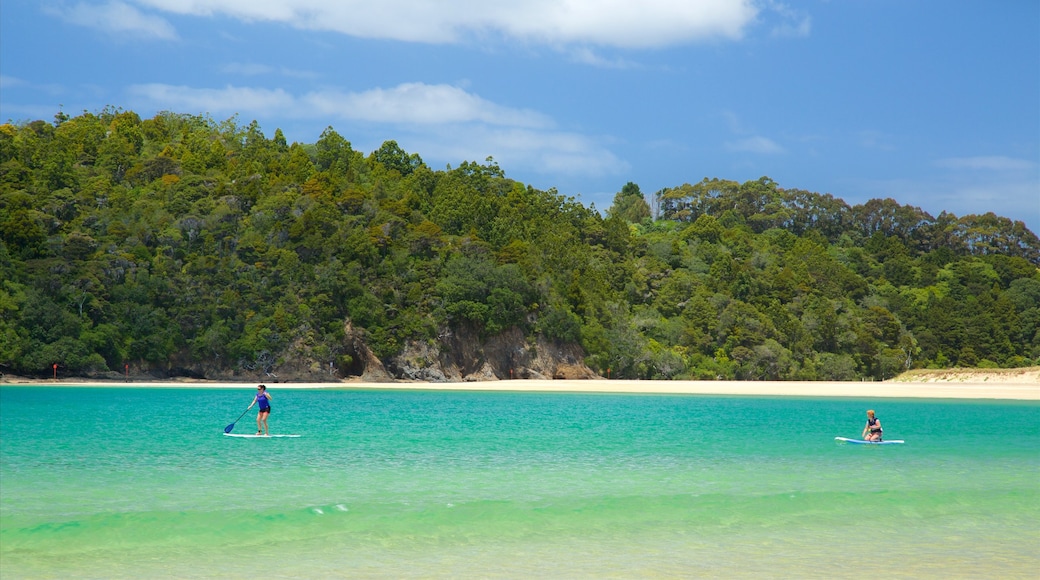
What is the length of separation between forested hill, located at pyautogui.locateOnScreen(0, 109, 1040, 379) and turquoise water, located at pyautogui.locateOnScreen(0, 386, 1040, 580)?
48.4 meters

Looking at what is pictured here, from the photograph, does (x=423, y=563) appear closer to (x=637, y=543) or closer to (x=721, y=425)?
(x=637, y=543)

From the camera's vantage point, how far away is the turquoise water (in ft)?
37.0

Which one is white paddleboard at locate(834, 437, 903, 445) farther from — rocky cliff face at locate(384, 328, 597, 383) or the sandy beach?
rocky cliff face at locate(384, 328, 597, 383)

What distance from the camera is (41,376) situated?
236 feet

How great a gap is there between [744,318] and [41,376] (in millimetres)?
67872

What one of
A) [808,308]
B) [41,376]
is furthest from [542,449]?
[808,308]

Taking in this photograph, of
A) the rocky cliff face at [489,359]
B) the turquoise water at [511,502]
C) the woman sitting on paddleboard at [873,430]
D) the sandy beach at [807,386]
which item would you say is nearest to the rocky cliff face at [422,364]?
the rocky cliff face at [489,359]

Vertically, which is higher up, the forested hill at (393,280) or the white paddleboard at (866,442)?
the forested hill at (393,280)

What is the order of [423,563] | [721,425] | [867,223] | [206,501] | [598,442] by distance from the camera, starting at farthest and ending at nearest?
[867,223], [721,425], [598,442], [206,501], [423,563]

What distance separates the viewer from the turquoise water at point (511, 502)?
11.3m

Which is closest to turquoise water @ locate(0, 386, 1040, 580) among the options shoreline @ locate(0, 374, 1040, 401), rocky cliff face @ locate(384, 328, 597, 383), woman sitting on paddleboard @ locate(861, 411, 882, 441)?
woman sitting on paddleboard @ locate(861, 411, 882, 441)

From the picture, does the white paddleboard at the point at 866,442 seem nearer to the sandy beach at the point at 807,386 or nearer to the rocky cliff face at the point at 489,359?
the sandy beach at the point at 807,386

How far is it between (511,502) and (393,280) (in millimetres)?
72710

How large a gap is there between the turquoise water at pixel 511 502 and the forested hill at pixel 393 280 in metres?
48.4
